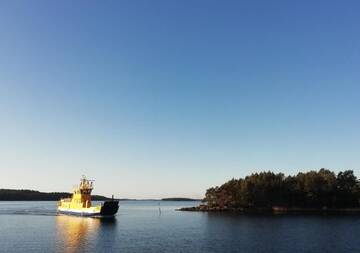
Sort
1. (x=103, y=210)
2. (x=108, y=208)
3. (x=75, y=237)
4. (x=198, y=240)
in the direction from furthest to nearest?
(x=108, y=208)
(x=103, y=210)
(x=75, y=237)
(x=198, y=240)

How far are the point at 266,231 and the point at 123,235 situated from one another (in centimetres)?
3353

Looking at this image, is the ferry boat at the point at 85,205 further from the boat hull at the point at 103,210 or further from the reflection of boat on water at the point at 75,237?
the reflection of boat on water at the point at 75,237

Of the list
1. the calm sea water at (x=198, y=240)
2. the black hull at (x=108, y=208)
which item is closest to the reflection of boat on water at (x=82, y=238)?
the calm sea water at (x=198, y=240)

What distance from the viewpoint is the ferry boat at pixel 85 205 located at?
164 meters

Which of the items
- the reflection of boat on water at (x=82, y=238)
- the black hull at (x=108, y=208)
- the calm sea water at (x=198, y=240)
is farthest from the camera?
the black hull at (x=108, y=208)

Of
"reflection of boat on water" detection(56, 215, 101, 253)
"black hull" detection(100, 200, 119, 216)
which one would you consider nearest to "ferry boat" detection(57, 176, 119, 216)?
"black hull" detection(100, 200, 119, 216)

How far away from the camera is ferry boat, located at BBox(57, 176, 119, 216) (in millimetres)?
164137

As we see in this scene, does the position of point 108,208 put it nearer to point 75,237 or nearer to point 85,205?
point 85,205

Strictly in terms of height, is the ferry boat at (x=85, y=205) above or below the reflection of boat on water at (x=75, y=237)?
above

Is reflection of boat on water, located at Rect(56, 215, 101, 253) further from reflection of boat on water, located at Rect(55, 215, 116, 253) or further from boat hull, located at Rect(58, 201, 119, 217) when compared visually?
boat hull, located at Rect(58, 201, 119, 217)

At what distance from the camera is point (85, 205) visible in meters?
177

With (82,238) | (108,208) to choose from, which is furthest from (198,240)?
(108,208)

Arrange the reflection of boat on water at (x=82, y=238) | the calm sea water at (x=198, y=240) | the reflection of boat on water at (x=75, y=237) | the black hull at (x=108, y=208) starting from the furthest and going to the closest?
the black hull at (x=108, y=208), the reflection of boat on water at (x=75, y=237), the reflection of boat on water at (x=82, y=238), the calm sea water at (x=198, y=240)

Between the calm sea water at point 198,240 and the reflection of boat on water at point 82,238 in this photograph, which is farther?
the reflection of boat on water at point 82,238
